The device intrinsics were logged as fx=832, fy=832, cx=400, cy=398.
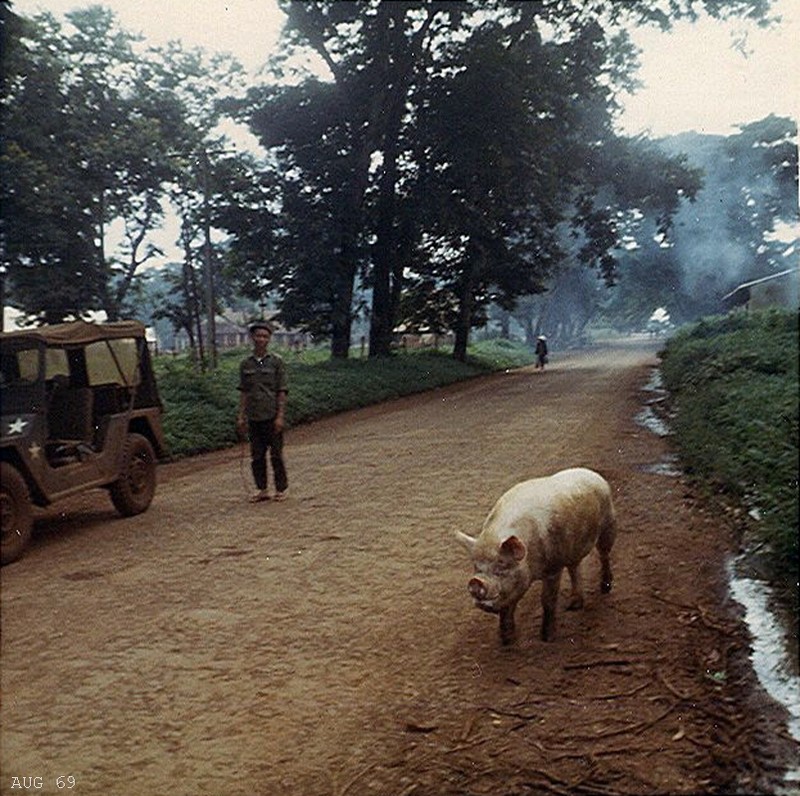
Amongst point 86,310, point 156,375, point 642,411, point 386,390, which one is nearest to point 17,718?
point 86,310

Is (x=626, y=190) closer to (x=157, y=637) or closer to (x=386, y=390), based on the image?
(x=386, y=390)

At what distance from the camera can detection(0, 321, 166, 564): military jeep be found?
162 centimetres

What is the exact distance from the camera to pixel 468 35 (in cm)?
192

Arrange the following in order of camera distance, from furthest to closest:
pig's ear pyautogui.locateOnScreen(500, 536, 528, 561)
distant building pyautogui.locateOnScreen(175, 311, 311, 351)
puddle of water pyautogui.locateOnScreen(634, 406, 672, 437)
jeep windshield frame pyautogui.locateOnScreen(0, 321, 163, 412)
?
puddle of water pyautogui.locateOnScreen(634, 406, 672, 437)
pig's ear pyautogui.locateOnScreen(500, 536, 528, 561)
distant building pyautogui.locateOnScreen(175, 311, 311, 351)
jeep windshield frame pyautogui.locateOnScreen(0, 321, 163, 412)

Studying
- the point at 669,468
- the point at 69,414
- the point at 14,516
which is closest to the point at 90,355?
the point at 69,414

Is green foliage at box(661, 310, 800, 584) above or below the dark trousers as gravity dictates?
above

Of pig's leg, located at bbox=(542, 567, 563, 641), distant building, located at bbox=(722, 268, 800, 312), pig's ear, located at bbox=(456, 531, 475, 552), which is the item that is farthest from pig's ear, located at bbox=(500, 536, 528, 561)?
distant building, located at bbox=(722, 268, 800, 312)

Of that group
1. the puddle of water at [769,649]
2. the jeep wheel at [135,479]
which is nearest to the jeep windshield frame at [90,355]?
the jeep wheel at [135,479]

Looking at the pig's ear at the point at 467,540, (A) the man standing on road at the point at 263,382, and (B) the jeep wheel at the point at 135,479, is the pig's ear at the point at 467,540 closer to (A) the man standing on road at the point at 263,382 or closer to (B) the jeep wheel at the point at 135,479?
(A) the man standing on road at the point at 263,382

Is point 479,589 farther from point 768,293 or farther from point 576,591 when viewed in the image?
point 768,293

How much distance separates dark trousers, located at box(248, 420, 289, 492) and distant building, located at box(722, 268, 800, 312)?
87.1 inches

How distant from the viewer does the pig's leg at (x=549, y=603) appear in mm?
3381
